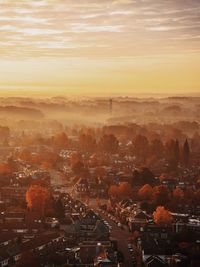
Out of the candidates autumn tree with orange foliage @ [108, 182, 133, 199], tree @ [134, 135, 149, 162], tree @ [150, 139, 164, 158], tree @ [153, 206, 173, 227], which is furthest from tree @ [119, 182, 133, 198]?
tree @ [150, 139, 164, 158]

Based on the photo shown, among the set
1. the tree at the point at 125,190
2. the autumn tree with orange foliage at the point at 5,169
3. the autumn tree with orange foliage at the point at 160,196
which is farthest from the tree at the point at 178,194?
the autumn tree with orange foliage at the point at 5,169

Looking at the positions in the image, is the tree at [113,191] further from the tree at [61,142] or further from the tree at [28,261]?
the tree at [61,142]

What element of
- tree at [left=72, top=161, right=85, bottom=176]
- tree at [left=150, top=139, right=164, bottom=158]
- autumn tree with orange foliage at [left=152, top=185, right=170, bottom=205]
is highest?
tree at [left=150, top=139, right=164, bottom=158]

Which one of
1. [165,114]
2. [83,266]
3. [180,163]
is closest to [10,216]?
[83,266]

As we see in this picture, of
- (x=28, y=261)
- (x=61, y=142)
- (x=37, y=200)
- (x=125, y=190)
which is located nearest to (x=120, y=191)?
(x=125, y=190)

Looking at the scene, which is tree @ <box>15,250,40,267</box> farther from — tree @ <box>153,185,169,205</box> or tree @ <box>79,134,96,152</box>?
tree @ <box>79,134,96,152</box>

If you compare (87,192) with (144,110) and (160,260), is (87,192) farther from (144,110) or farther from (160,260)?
(144,110)

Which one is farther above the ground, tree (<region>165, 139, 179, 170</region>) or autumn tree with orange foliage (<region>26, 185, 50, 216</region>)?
tree (<region>165, 139, 179, 170</region>)
